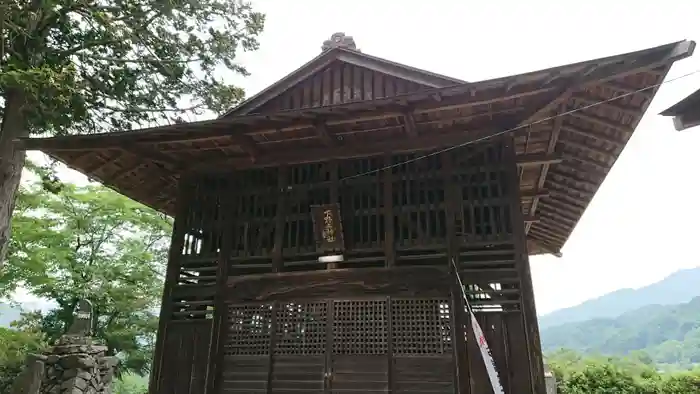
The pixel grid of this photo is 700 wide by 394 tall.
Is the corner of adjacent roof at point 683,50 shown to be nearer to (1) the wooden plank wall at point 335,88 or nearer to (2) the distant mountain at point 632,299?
(1) the wooden plank wall at point 335,88

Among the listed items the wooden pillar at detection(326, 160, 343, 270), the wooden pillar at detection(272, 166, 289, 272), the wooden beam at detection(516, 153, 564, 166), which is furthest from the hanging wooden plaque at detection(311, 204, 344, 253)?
the wooden beam at detection(516, 153, 564, 166)

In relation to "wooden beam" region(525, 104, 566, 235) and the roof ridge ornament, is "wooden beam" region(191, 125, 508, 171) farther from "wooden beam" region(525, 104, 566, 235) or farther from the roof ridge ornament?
the roof ridge ornament

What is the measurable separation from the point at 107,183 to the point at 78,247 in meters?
8.83

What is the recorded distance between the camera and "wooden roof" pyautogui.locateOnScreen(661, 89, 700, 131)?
4418mm

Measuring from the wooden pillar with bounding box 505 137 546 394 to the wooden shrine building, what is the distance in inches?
0.7

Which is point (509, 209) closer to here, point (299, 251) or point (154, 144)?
point (299, 251)

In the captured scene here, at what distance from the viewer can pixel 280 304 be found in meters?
7.33

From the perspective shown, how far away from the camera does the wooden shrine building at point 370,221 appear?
6.20 metres

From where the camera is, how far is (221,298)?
7.61 metres

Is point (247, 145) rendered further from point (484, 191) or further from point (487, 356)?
point (487, 356)

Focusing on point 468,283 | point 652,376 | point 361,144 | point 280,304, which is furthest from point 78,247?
point 652,376

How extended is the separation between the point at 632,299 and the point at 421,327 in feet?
403

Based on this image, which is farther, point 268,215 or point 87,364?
point 87,364

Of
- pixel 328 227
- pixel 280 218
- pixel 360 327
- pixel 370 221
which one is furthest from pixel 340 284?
pixel 280 218
